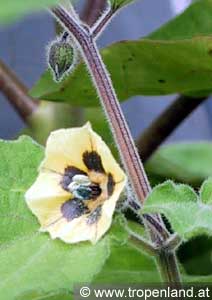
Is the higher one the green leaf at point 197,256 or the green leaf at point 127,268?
the green leaf at point 127,268

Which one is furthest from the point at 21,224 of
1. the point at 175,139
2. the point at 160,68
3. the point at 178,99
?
the point at 175,139

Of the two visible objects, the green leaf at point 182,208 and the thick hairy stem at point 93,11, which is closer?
the green leaf at point 182,208

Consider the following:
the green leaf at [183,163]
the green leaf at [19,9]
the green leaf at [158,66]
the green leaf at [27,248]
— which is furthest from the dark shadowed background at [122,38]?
the green leaf at [19,9]

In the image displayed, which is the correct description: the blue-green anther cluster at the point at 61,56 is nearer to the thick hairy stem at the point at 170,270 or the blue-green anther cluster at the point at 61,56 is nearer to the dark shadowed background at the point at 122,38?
the thick hairy stem at the point at 170,270

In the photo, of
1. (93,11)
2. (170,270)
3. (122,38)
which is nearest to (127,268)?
(170,270)

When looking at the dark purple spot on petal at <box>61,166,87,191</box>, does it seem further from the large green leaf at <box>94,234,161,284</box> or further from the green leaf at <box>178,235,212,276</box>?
the green leaf at <box>178,235,212,276</box>

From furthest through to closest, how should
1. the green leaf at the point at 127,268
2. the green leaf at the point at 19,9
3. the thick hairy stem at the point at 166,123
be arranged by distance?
1. the thick hairy stem at the point at 166,123
2. the green leaf at the point at 127,268
3. the green leaf at the point at 19,9
